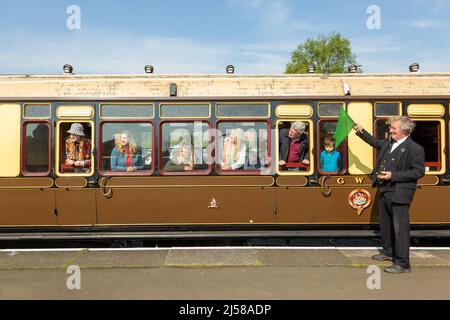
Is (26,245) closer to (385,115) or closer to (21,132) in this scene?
(21,132)

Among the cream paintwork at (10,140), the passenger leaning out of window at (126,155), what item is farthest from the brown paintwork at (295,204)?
the cream paintwork at (10,140)

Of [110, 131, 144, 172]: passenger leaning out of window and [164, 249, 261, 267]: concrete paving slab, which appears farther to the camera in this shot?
[110, 131, 144, 172]: passenger leaning out of window

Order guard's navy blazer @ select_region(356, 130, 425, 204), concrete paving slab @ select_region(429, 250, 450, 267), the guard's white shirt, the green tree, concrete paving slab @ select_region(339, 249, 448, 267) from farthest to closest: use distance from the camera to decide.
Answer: the green tree
concrete paving slab @ select_region(429, 250, 450, 267)
concrete paving slab @ select_region(339, 249, 448, 267)
the guard's white shirt
guard's navy blazer @ select_region(356, 130, 425, 204)

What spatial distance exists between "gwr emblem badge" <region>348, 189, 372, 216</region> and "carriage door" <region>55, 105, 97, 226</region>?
4195mm

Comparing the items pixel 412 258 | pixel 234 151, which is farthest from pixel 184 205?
pixel 412 258

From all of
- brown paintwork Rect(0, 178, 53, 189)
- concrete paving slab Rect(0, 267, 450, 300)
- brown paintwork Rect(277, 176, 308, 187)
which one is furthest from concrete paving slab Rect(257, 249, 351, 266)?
brown paintwork Rect(0, 178, 53, 189)

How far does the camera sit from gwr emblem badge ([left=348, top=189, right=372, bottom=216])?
690cm

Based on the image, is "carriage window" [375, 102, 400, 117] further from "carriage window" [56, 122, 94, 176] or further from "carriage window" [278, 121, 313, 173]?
"carriage window" [56, 122, 94, 176]

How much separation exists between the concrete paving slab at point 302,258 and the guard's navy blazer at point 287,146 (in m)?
1.49

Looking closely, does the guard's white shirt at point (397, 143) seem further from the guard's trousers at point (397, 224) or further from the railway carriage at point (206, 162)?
the railway carriage at point (206, 162)

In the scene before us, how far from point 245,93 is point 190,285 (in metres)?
3.28

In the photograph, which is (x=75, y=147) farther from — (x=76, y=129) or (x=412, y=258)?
(x=412, y=258)

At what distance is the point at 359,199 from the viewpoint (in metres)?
6.91

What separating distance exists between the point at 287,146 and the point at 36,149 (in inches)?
161
